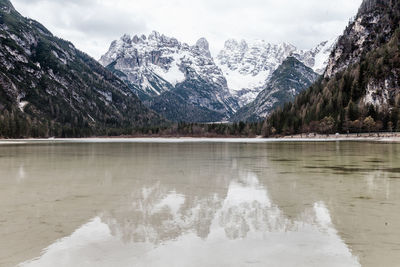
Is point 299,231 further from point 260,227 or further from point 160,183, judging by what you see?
point 160,183

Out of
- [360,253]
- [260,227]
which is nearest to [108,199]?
[260,227]

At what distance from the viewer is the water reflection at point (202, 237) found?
1136 centimetres

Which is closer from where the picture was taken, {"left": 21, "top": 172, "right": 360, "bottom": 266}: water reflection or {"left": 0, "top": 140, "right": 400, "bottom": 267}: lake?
{"left": 21, "top": 172, "right": 360, "bottom": 266}: water reflection

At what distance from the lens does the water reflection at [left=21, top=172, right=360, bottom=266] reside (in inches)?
447

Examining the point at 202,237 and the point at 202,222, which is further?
the point at 202,222

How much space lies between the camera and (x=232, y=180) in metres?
29.5

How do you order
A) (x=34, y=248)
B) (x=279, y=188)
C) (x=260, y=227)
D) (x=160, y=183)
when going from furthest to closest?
(x=160, y=183)
(x=279, y=188)
(x=260, y=227)
(x=34, y=248)

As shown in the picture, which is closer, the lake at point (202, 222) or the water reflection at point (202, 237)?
the water reflection at point (202, 237)

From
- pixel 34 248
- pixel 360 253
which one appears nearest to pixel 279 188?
pixel 360 253

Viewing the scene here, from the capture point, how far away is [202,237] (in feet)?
45.3

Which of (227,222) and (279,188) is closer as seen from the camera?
(227,222)

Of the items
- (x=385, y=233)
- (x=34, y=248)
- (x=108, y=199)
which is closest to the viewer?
(x=34, y=248)

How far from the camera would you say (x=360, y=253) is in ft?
38.7

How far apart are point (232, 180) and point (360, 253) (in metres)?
17.9
